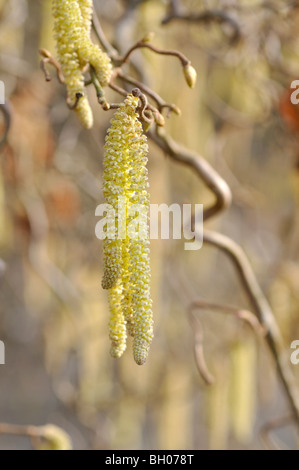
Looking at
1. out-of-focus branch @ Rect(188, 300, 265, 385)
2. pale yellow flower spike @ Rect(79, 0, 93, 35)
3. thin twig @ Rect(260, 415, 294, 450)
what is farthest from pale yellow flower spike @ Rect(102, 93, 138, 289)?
thin twig @ Rect(260, 415, 294, 450)

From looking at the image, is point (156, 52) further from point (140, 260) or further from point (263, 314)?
point (263, 314)

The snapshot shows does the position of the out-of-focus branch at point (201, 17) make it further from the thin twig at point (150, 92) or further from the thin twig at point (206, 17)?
the thin twig at point (150, 92)

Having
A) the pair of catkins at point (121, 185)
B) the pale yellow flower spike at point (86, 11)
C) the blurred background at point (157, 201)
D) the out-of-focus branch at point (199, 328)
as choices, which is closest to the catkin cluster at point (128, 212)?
the pair of catkins at point (121, 185)

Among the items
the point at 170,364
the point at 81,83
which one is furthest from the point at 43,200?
the point at 81,83

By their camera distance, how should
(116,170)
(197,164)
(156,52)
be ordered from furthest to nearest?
(197,164)
(156,52)
(116,170)

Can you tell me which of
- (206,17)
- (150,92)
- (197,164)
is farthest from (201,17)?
(150,92)

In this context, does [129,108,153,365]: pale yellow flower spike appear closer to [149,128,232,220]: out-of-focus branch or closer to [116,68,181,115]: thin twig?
[116,68,181,115]: thin twig
